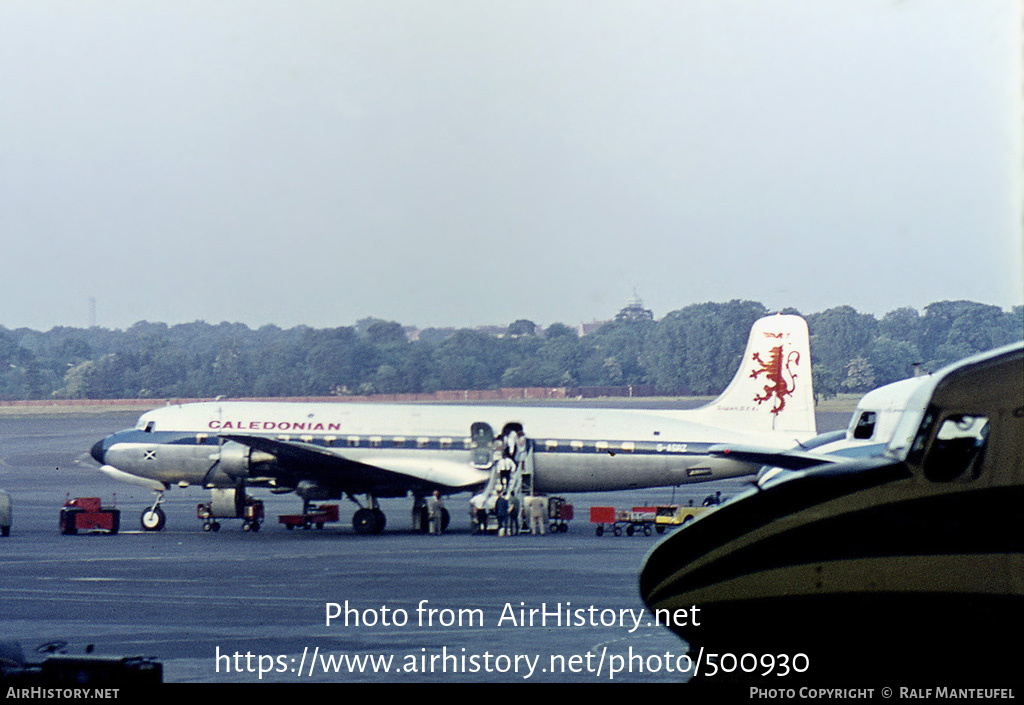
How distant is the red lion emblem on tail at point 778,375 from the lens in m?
36.9

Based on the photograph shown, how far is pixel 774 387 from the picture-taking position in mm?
37062

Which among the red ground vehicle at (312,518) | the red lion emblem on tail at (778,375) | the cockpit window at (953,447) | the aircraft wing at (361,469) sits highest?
the red lion emblem on tail at (778,375)

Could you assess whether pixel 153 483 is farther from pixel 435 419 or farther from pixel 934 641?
pixel 934 641

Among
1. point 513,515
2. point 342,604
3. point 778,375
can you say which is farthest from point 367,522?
point 342,604

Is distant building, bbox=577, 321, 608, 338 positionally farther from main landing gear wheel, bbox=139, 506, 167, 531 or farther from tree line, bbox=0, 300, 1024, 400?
main landing gear wheel, bbox=139, 506, 167, 531

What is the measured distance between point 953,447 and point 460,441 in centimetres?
2828

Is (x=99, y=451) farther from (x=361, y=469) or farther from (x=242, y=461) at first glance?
(x=361, y=469)

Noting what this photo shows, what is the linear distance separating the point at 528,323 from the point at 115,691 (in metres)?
75.6

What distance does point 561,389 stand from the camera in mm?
78312

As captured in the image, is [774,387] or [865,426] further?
[774,387]

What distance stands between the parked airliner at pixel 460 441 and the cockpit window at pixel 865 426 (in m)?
10.4

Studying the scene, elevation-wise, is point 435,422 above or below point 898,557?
above

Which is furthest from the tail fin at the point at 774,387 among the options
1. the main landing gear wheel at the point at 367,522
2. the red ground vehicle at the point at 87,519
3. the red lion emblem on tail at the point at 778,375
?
the red ground vehicle at the point at 87,519

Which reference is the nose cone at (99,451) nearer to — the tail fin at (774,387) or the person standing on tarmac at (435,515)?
the person standing on tarmac at (435,515)
